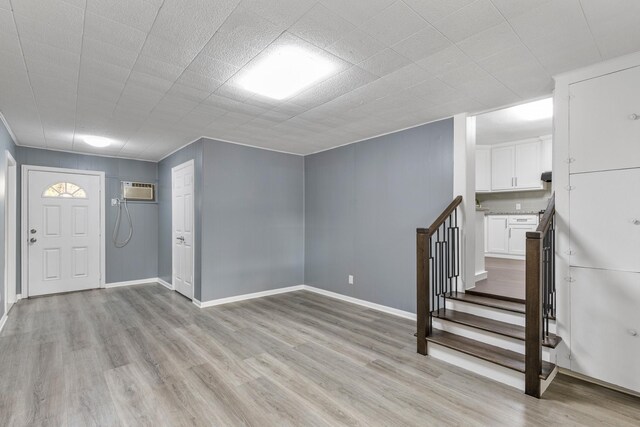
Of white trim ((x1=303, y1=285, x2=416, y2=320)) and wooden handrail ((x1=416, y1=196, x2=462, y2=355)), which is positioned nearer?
wooden handrail ((x1=416, y1=196, x2=462, y2=355))

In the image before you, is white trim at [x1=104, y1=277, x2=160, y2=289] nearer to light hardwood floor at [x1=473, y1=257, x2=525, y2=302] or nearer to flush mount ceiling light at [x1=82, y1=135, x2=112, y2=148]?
flush mount ceiling light at [x1=82, y1=135, x2=112, y2=148]

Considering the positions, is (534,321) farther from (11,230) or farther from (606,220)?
(11,230)

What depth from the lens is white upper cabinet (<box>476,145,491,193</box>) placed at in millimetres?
6070

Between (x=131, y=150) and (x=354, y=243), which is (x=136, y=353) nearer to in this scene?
(x=354, y=243)

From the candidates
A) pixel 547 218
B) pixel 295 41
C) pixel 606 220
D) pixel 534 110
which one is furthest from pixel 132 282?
pixel 534 110

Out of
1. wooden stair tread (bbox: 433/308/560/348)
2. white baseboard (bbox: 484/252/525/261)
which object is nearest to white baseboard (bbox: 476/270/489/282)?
wooden stair tread (bbox: 433/308/560/348)

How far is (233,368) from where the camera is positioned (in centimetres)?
263

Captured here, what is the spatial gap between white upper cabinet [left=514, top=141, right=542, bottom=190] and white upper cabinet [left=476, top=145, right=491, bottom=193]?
470mm

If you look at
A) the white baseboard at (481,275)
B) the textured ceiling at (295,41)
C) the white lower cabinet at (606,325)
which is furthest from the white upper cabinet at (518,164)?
the white lower cabinet at (606,325)

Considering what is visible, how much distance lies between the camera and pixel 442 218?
3150 millimetres

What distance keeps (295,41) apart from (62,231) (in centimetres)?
553

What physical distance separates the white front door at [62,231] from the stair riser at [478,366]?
5.83 m

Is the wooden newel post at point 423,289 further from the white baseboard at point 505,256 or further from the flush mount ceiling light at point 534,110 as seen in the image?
the white baseboard at point 505,256

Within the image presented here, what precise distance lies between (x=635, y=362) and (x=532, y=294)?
863 millimetres
